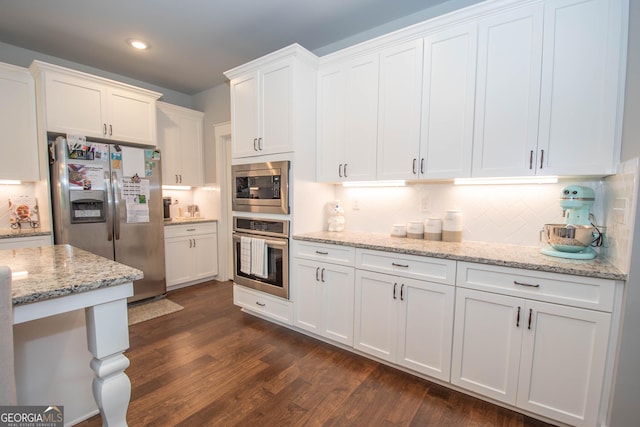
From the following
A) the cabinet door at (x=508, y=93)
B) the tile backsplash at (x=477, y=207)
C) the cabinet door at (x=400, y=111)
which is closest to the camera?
the cabinet door at (x=508, y=93)

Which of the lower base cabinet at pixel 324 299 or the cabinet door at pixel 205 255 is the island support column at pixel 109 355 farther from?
the cabinet door at pixel 205 255

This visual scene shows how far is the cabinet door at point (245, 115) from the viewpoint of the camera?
274cm

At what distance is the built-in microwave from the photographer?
2.54 m

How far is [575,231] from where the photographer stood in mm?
1661

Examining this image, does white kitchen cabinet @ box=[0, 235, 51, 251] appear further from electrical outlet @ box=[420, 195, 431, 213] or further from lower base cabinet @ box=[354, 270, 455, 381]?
electrical outlet @ box=[420, 195, 431, 213]

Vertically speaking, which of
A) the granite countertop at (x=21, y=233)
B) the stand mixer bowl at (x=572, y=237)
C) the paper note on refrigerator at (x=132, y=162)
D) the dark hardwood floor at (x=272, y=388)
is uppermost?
the paper note on refrigerator at (x=132, y=162)

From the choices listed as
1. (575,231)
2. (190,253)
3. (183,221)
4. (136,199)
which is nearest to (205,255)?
(190,253)

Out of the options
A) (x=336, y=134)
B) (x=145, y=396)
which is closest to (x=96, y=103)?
(x=336, y=134)

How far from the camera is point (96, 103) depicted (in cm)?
308

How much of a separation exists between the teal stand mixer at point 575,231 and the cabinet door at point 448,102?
595 mm

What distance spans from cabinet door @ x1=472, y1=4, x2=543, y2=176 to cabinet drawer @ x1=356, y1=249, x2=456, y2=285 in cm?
71

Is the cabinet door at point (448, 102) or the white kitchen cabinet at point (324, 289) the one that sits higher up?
the cabinet door at point (448, 102)

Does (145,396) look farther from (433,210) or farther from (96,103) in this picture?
(96,103)

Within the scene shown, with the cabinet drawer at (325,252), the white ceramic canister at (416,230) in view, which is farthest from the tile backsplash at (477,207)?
the cabinet drawer at (325,252)
